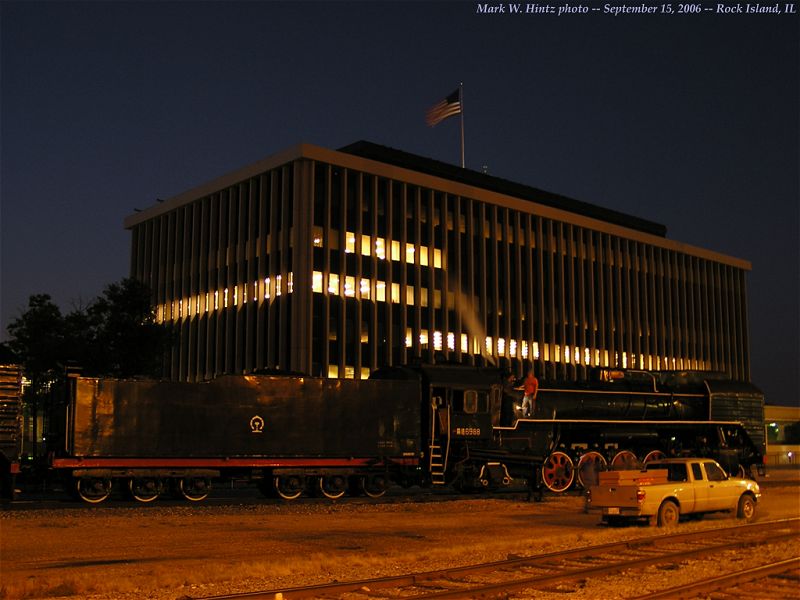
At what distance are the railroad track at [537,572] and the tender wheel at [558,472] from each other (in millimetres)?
9094

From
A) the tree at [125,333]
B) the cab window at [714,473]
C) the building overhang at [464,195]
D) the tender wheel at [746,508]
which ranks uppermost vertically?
the building overhang at [464,195]

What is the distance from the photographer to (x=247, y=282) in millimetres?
55594

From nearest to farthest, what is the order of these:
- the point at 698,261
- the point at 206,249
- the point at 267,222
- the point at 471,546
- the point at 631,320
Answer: the point at 471,546 < the point at 267,222 < the point at 206,249 < the point at 631,320 < the point at 698,261

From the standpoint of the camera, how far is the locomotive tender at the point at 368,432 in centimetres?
2033

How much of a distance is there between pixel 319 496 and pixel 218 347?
35634 mm

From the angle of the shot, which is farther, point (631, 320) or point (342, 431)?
point (631, 320)

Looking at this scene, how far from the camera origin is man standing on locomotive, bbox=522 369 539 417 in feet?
80.9

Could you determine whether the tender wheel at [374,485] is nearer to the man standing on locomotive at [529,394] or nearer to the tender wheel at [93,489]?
the man standing on locomotive at [529,394]

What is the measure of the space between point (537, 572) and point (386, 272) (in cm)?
4399

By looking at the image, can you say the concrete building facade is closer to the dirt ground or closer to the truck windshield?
the dirt ground

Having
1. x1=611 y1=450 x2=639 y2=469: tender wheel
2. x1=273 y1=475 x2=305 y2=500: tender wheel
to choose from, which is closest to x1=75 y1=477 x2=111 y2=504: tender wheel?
x1=273 y1=475 x2=305 y2=500: tender wheel

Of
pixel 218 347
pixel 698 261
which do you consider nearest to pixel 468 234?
pixel 218 347

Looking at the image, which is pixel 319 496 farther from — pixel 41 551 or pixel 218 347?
pixel 218 347

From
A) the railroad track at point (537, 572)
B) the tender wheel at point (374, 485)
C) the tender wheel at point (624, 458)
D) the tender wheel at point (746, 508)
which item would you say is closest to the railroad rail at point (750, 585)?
the railroad track at point (537, 572)
